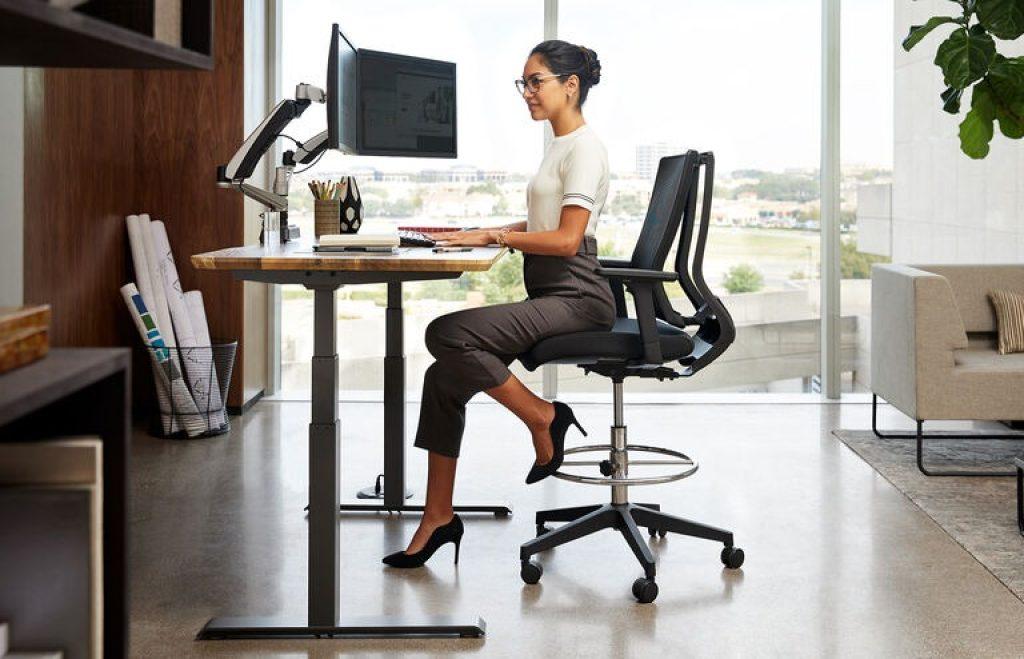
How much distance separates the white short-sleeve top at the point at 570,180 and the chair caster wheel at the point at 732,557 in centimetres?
97

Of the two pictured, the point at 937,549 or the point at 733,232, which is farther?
the point at 733,232

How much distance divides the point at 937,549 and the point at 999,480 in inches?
41.2

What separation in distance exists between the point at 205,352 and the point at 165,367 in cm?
18

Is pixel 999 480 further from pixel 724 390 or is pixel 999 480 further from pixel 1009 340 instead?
pixel 724 390

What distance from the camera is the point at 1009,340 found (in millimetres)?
4945

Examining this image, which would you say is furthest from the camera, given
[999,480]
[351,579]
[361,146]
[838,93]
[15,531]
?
[838,93]

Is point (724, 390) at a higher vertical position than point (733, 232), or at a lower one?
lower

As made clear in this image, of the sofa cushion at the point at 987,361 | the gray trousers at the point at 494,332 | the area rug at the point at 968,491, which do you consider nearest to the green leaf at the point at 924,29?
the sofa cushion at the point at 987,361

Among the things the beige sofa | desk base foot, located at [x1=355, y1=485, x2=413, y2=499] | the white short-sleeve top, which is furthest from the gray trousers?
the beige sofa

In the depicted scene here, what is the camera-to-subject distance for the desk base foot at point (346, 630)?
2918 millimetres

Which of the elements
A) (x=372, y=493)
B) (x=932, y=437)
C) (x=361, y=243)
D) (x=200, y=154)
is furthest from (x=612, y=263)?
(x=200, y=154)

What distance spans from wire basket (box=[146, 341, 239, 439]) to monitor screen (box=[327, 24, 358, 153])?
6.06ft

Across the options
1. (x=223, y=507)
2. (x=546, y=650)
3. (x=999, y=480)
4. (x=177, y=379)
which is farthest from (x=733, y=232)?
(x=546, y=650)

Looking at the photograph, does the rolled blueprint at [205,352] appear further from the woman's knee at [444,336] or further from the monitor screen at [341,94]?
the woman's knee at [444,336]
